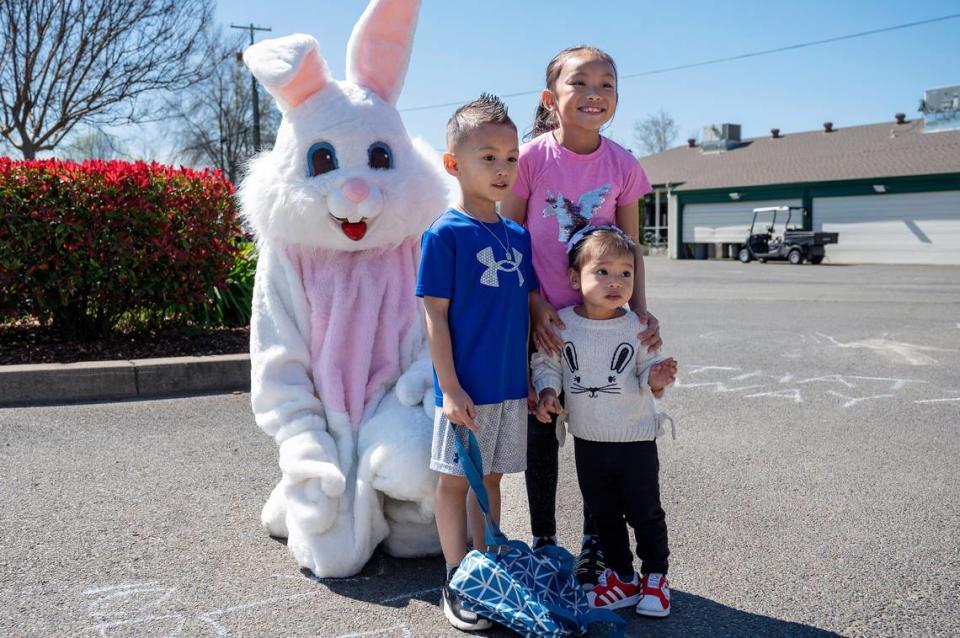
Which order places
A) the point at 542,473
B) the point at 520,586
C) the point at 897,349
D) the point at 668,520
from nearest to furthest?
the point at 520,586
the point at 542,473
the point at 668,520
the point at 897,349

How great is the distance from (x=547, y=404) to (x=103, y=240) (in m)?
4.74

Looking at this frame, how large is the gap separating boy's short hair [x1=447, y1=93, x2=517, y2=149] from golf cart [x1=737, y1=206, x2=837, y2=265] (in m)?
25.0

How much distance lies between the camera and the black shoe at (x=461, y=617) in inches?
104

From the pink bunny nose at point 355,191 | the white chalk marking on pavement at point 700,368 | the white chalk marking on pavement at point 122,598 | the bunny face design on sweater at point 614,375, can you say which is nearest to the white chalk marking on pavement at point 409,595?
the white chalk marking on pavement at point 122,598

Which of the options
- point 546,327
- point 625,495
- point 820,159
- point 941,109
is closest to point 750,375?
point 625,495

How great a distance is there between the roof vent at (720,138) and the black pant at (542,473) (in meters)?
37.5

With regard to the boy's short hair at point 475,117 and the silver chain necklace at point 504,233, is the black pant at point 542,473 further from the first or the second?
the boy's short hair at point 475,117

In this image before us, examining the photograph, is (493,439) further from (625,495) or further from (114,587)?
(114,587)

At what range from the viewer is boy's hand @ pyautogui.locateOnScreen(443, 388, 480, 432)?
2631mm

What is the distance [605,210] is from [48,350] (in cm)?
504

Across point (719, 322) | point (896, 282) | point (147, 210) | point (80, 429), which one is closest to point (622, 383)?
point (80, 429)

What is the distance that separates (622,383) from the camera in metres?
2.84

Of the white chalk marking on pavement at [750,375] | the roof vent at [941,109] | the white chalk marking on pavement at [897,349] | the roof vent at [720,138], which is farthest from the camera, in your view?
the roof vent at [720,138]

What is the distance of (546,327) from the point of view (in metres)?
2.89
